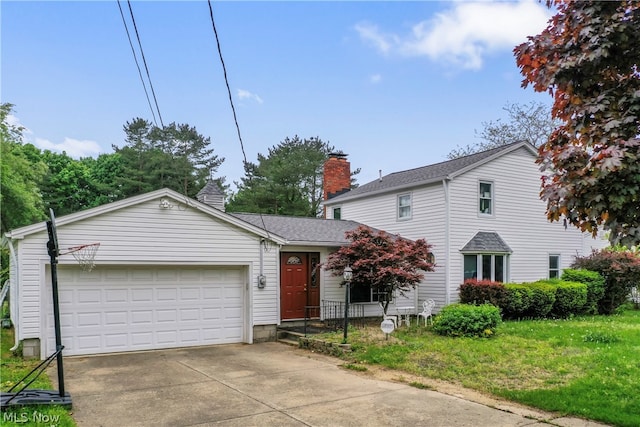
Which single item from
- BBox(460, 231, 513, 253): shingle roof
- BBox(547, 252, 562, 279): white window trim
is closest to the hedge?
BBox(460, 231, 513, 253): shingle roof

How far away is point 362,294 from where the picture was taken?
1540 centimetres

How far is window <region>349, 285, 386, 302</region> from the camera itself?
1520 cm

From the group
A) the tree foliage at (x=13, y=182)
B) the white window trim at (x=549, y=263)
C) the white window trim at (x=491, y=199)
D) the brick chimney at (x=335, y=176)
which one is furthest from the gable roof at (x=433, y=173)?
the tree foliage at (x=13, y=182)

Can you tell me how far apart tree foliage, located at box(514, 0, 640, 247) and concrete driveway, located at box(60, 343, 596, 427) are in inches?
114

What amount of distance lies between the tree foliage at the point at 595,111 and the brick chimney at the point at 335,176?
1632 cm

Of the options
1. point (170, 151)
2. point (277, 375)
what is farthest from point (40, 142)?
point (277, 375)

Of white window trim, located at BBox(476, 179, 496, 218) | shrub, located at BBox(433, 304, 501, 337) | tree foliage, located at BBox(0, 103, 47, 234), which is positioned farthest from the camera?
tree foliage, located at BBox(0, 103, 47, 234)

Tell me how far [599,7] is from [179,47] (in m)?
7.17

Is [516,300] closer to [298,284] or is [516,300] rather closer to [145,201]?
[298,284]

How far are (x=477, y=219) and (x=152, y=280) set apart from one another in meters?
10.7

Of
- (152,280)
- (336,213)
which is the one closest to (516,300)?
(336,213)

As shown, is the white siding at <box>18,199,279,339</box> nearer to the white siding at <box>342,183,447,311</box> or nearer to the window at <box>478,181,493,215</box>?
the white siding at <box>342,183,447,311</box>

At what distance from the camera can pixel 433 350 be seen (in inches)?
401

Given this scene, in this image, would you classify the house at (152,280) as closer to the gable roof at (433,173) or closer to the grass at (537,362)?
the grass at (537,362)
